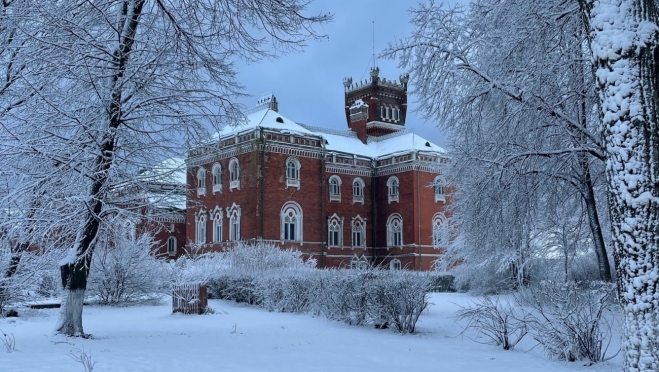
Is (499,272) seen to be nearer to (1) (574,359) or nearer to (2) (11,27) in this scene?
(1) (574,359)

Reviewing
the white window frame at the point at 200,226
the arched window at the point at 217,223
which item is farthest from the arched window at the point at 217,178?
the white window frame at the point at 200,226

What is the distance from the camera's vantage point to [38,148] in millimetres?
10117

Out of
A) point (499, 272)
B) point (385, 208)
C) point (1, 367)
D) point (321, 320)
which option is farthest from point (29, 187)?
point (385, 208)

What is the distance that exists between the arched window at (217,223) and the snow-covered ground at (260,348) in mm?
27176

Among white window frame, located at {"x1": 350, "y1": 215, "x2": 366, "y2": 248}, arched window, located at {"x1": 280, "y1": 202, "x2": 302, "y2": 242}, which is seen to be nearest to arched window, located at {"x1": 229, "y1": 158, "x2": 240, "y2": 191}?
arched window, located at {"x1": 280, "y1": 202, "x2": 302, "y2": 242}

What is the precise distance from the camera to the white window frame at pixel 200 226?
1794 inches

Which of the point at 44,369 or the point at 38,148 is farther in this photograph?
the point at 38,148

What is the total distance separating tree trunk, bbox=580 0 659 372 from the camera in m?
6.21

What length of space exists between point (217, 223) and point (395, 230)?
13.8 m

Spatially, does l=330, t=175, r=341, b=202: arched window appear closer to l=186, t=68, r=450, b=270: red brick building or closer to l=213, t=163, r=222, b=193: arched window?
l=186, t=68, r=450, b=270: red brick building

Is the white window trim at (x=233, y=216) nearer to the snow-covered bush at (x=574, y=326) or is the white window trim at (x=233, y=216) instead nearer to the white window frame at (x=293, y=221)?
the white window frame at (x=293, y=221)

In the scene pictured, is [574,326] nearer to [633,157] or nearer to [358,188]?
[633,157]

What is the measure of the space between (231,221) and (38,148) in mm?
32958

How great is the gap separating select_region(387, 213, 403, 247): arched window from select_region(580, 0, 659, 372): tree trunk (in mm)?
41711
